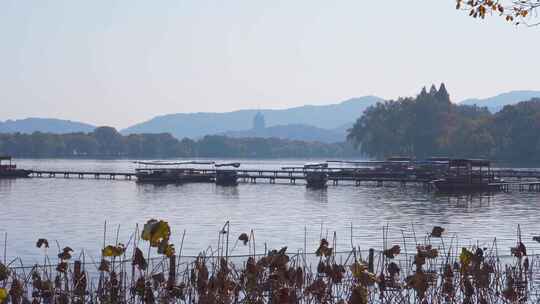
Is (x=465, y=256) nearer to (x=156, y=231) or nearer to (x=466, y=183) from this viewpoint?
(x=156, y=231)

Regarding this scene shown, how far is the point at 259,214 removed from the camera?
55531mm

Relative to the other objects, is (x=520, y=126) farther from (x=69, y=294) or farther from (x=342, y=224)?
(x=69, y=294)

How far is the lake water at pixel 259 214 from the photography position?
3981 cm

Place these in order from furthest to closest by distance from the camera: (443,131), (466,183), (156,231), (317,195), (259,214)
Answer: (443,131) < (466,183) < (317,195) < (259,214) < (156,231)

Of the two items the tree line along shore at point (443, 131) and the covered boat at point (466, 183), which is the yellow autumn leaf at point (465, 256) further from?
the tree line along shore at point (443, 131)

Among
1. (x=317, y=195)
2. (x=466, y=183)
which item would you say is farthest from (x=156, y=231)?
(x=466, y=183)

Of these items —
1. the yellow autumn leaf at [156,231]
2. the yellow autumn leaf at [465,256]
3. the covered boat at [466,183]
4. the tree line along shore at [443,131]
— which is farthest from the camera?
the tree line along shore at [443,131]

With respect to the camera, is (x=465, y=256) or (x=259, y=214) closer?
(x=465, y=256)

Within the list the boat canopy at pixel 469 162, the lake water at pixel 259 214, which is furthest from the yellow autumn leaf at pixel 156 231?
the boat canopy at pixel 469 162

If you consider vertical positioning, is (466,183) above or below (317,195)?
above

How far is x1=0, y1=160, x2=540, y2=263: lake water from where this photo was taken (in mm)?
39812

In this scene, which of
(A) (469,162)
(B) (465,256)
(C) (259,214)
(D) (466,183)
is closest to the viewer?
(B) (465,256)

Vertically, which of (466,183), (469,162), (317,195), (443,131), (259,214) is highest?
(443,131)

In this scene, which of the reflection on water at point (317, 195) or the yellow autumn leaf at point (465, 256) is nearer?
the yellow autumn leaf at point (465, 256)
